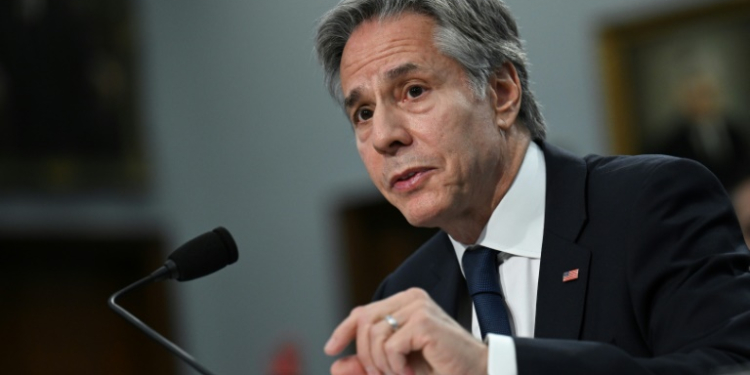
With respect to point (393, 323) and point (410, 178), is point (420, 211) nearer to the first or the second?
point (410, 178)

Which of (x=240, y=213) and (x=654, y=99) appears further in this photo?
(x=240, y=213)

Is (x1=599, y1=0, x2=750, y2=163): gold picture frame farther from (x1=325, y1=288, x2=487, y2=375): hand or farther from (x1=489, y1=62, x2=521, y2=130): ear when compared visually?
(x1=325, y1=288, x2=487, y2=375): hand

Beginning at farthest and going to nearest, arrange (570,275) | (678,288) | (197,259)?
1. (197,259)
2. (570,275)
3. (678,288)

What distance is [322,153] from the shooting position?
33.3ft

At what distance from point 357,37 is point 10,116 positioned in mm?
7319

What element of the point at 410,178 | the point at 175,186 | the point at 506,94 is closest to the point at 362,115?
the point at 410,178

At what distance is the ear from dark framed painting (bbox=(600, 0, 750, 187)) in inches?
189

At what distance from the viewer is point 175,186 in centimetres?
1072

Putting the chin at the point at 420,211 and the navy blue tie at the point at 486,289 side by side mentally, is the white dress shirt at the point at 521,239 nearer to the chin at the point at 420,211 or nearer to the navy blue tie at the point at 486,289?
the navy blue tie at the point at 486,289

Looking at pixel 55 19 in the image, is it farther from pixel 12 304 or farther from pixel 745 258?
pixel 745 258

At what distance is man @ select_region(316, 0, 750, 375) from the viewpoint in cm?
205

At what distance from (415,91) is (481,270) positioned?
0.49 m

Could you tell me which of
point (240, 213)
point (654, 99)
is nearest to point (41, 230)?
point (240, 213)

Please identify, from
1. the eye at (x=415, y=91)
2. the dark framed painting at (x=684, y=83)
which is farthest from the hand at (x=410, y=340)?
the dark framed painting at (x=684, y=83)
